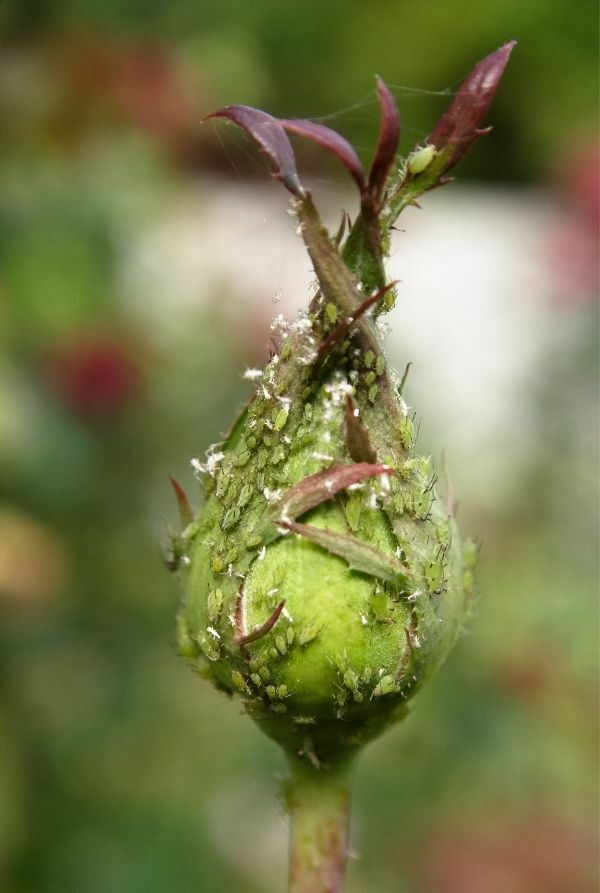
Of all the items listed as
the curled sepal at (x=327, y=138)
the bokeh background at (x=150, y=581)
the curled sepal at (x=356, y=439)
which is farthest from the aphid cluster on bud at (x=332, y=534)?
the bokeh background at (x=150, y=581)

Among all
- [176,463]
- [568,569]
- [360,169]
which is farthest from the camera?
[568,569]

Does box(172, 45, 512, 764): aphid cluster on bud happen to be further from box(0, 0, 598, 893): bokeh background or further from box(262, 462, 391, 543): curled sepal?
box(0, 0, 598, 893): bokeh background

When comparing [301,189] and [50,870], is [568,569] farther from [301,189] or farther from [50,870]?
[301,189]

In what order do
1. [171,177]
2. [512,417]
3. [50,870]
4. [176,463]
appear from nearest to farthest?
[50,870], [171,177], [176,463], [512,417]

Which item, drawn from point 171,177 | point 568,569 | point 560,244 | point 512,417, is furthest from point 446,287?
point 171,177

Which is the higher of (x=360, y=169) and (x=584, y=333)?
(x=584, y=333)

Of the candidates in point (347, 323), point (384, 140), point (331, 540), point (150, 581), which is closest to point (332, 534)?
point (331, 540)
